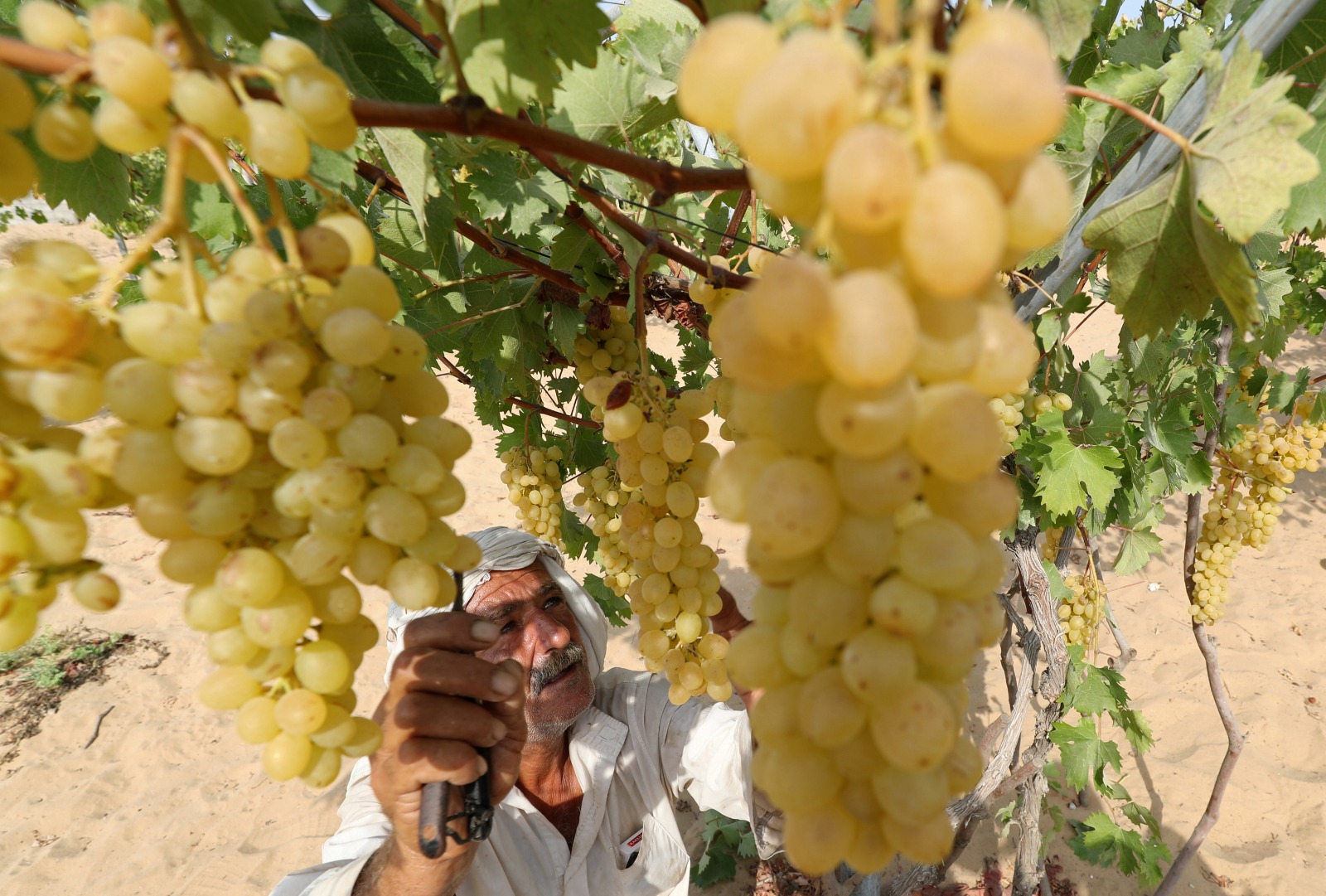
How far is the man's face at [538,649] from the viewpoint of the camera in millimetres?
2555

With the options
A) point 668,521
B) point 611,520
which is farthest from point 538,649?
point 668,521

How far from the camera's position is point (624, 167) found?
0.69m

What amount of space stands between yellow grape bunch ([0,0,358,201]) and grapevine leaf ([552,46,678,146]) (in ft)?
2.33

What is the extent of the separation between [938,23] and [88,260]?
67 cm

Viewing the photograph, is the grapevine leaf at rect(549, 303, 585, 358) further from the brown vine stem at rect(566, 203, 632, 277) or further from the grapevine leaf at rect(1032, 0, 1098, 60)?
the grapevine leaf at rect(1032, 0, 1098, 60)

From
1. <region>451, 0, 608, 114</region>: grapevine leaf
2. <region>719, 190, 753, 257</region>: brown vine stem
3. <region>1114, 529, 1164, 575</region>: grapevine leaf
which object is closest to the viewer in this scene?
<region>451, 0, 608, 114</region>: grapevine leaf

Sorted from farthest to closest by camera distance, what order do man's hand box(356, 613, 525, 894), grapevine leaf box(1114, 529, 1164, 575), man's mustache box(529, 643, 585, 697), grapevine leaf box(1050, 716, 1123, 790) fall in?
grapevine leaf box(1114, 529, 1164, 575) → grapevine leaf box(1050, 716, 1123, 790) → man's mustache box(529, 643, 585, 697) → man's hand box(356, 613, 525, 894)

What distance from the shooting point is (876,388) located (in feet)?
1.25

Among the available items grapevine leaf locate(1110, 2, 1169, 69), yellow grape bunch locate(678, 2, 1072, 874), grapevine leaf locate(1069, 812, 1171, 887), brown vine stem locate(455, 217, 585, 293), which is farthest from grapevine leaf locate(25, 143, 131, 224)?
grapevine leaf locate(1069, 812, 1171, 887)

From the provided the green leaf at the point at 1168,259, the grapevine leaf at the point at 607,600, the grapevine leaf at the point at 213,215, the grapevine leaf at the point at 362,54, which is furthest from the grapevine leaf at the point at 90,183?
the grapevine leaf at the point at 607,600

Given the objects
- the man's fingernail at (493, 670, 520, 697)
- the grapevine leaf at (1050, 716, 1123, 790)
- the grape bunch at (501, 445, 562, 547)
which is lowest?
the grapevine leaf at (1050, 716, 1123, 790)

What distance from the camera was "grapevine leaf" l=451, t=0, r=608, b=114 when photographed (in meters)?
0.71

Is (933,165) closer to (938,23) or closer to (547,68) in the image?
(938,23)

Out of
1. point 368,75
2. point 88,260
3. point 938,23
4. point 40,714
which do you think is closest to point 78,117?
point 88,260
